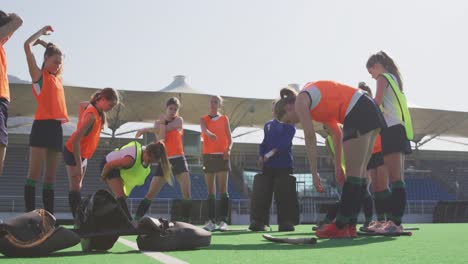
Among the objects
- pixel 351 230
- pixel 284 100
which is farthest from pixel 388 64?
pixel 351 230

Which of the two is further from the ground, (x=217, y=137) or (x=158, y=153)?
(x=217, y=137)

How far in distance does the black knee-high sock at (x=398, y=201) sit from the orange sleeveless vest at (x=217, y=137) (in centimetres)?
267

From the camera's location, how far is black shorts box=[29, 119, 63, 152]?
14.5ft

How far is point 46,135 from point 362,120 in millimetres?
2685

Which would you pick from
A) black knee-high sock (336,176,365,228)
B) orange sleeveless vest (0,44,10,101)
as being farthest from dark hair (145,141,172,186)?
black knee-high sock (336,176,365,228)

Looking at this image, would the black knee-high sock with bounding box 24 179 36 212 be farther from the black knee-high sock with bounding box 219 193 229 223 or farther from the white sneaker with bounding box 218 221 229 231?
the black knee-high sock with bounding box 219 193 229 223

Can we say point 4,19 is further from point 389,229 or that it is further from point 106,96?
point 389,229

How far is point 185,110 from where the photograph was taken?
30.2 metres

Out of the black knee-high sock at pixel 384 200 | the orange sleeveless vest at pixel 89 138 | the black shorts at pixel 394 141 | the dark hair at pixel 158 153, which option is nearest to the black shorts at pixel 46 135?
the orange sleeveless vest at pixel 89 138

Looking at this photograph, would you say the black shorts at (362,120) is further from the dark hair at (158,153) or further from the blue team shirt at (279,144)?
the blue team shirt at (279,144)

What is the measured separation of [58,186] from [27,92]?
5136 millimetres

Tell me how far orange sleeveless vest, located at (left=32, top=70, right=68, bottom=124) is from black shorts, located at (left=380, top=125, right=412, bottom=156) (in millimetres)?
2929

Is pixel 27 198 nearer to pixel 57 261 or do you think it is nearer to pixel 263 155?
pixel 57 261

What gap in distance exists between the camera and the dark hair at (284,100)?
420cm
